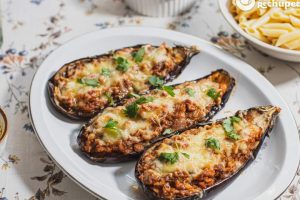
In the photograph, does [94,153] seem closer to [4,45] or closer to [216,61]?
[216,61]

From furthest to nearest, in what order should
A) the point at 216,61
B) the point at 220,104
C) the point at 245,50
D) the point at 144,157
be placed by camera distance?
the point at 245,50 → the point at 216,61 → the point at 220,104 → the point at 144,157

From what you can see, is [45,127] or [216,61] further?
[216,61]

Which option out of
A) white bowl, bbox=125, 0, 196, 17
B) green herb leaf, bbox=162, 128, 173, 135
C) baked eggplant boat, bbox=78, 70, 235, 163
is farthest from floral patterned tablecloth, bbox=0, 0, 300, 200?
green herb leaf, bbox=162, 128, 173, 135

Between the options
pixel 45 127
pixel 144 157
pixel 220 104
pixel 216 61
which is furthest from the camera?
pixel 216 61

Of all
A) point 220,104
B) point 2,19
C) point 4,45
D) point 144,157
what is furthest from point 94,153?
point 2,19

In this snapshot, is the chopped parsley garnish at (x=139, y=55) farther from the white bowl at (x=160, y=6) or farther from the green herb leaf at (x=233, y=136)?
the green herb leaf at (x=233, y=136)

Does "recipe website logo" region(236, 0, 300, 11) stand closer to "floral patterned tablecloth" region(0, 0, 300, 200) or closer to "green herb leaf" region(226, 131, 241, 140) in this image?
"floral patterned tablecloth" region(0, 0, 300, 200)
